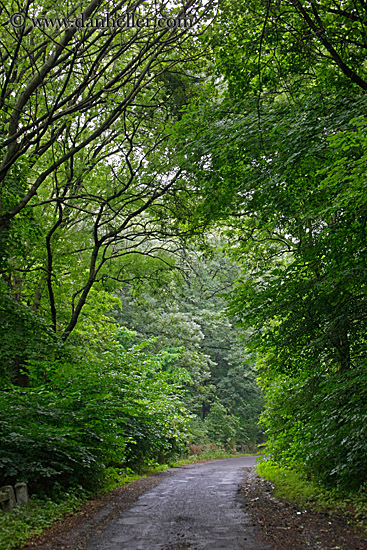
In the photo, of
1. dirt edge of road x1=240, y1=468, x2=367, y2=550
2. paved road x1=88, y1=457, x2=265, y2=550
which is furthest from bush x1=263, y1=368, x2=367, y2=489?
paved road x1=88, y1=457, x2=265, y2=550

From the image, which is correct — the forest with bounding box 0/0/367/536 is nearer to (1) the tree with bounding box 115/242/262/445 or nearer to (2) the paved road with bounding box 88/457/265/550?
(2) the paved road with bounding box 88/457/265/550

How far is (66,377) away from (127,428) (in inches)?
106

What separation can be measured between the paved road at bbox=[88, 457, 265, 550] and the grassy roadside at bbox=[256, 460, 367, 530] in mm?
943

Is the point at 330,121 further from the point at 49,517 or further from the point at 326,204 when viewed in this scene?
the point at 49,517

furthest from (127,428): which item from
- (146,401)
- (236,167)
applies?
(236,167)

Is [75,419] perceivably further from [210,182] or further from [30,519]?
[210,182]

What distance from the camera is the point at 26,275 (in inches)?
483

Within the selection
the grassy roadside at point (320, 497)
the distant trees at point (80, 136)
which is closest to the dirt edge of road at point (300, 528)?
the grassy roadside at point (320, 497)

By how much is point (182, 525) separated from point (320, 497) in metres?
2.43

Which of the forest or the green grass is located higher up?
the forest

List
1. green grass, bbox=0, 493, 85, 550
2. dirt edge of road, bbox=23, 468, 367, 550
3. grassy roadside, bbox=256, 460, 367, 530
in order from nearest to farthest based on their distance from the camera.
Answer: dirt edge of road, bbox=23, 468, 367, 550
green grass, bbox=0, 493, 85, 550
grassy roadside, bbox=256, 460, 367, 530

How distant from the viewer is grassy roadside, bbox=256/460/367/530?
6.13 metres

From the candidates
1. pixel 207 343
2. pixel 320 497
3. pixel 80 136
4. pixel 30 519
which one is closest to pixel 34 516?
pixel 30 519

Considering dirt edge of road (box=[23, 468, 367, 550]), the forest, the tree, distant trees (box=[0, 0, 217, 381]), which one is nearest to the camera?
dirt edge of road (box=[23, 468, 367, 550])
